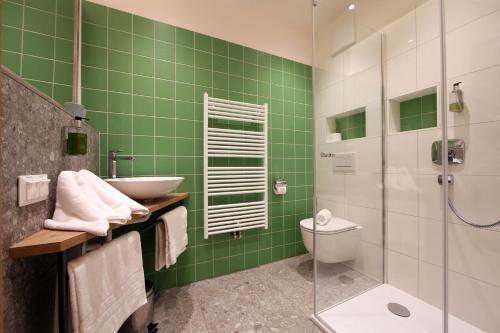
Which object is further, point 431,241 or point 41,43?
point 431,241

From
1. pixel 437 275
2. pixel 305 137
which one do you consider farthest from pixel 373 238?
pixel 305 137

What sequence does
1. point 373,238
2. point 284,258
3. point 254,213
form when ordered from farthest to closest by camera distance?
point 284,258 → point 254,213 → point 373,238

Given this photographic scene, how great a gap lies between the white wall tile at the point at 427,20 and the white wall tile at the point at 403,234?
1245mm

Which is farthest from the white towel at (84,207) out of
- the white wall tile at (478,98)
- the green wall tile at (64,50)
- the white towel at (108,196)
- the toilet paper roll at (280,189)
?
the white wall tile at (478,98)

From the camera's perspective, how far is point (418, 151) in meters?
1.38

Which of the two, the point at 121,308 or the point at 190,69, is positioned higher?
the point at 190,69

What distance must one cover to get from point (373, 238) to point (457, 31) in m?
1.48

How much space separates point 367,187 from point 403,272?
68cm

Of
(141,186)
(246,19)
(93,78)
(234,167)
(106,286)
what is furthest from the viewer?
(246,19)

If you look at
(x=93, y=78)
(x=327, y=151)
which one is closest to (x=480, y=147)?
(x=327, y=151)

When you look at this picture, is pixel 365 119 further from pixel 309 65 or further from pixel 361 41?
pixel 309 65

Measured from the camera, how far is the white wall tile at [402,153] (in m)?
1.42

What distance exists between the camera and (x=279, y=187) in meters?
1.97

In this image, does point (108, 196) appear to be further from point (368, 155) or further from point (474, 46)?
point (474, 46)
